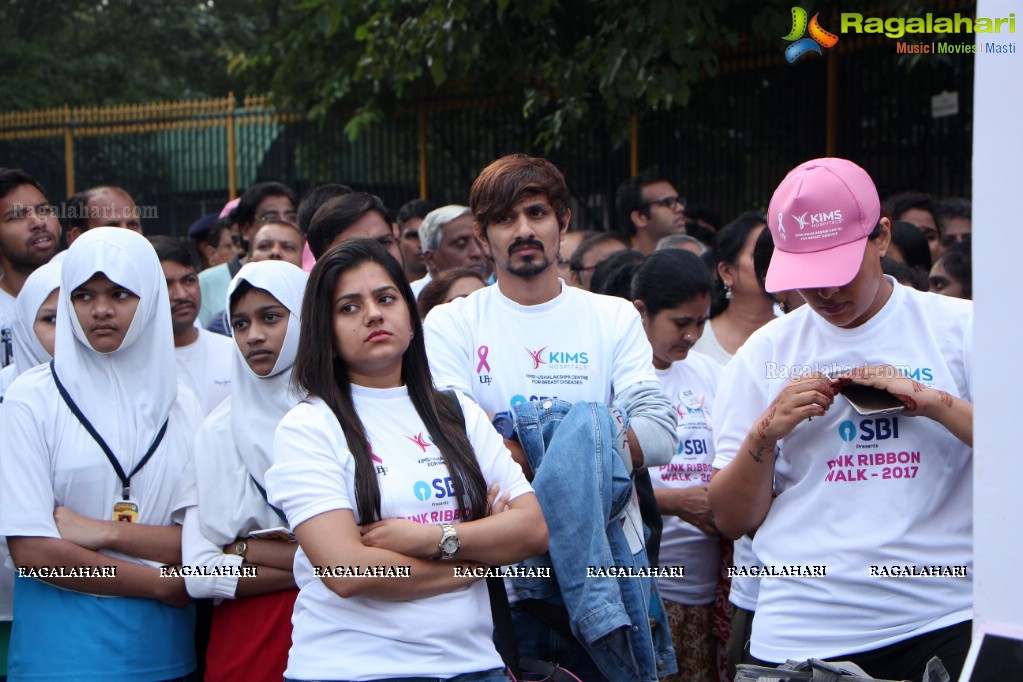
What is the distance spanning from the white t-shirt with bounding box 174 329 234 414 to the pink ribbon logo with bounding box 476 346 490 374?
1272 millimetres

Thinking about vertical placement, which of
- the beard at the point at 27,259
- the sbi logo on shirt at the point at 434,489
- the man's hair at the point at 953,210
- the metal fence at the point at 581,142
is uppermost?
the metal fence at the point at 581,142

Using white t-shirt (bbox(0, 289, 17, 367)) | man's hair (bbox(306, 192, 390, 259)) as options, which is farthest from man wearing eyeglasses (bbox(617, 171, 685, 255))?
white t-shirt (bbox(0, 289, 17, 367))

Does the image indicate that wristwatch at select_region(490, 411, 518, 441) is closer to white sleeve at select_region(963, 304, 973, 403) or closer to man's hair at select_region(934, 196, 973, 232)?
white sleeve at select_region(963, 304, 973, 403)

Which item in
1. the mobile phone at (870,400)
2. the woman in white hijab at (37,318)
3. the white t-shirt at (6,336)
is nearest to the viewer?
the mobile phone at (870,400)

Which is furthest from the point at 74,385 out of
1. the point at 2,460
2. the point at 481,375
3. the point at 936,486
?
the point at 936,486

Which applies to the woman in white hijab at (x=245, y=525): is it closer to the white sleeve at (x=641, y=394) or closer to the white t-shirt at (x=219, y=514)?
the white t-shirt at (x=219, y=514)

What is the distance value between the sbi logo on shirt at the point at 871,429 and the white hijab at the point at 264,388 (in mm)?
1713

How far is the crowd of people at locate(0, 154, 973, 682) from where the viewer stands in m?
3.09

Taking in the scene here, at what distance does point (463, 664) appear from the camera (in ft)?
10.2

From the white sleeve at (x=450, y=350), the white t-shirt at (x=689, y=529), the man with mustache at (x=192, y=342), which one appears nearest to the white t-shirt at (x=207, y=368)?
the man with mustache at (x=192, y=342)

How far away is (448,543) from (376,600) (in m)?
0.24

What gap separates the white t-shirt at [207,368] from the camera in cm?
474

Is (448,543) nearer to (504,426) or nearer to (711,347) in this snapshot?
(504,426)

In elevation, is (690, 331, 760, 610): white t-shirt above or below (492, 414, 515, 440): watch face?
below
